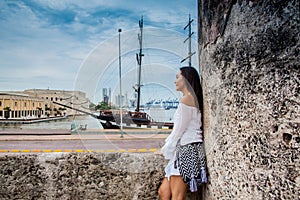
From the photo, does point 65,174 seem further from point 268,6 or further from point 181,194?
point 268,6

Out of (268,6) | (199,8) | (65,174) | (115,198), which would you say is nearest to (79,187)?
(65,174)

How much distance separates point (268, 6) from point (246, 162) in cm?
79

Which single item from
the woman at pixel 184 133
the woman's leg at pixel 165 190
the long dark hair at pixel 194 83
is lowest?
the woman's leg at pixel 165 190

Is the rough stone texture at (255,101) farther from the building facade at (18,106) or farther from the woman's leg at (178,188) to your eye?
the building facade at (18,106)

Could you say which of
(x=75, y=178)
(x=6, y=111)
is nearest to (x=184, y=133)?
(x=75, y=178)

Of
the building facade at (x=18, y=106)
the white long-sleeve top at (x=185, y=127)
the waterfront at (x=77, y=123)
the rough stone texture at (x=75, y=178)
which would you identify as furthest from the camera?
the building facade at (x=18, y=106)

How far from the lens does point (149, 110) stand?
328 cm

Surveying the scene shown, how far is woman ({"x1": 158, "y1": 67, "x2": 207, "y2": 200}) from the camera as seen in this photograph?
78.2 inches

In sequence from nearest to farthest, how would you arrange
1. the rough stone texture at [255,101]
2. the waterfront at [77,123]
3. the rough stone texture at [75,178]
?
the rough stone texture at [255,101] → the rough stone texture at [75,178] → the waterfront at [77,123]

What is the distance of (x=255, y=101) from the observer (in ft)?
4.76

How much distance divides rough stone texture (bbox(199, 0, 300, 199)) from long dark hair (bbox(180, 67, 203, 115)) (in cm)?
19

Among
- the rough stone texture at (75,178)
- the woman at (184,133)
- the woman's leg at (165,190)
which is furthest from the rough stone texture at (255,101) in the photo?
the rough stone texture at (75,178)

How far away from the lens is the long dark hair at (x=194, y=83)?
6.78ft

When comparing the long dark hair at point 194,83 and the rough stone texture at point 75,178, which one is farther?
the rough stone texture at point 75,178
